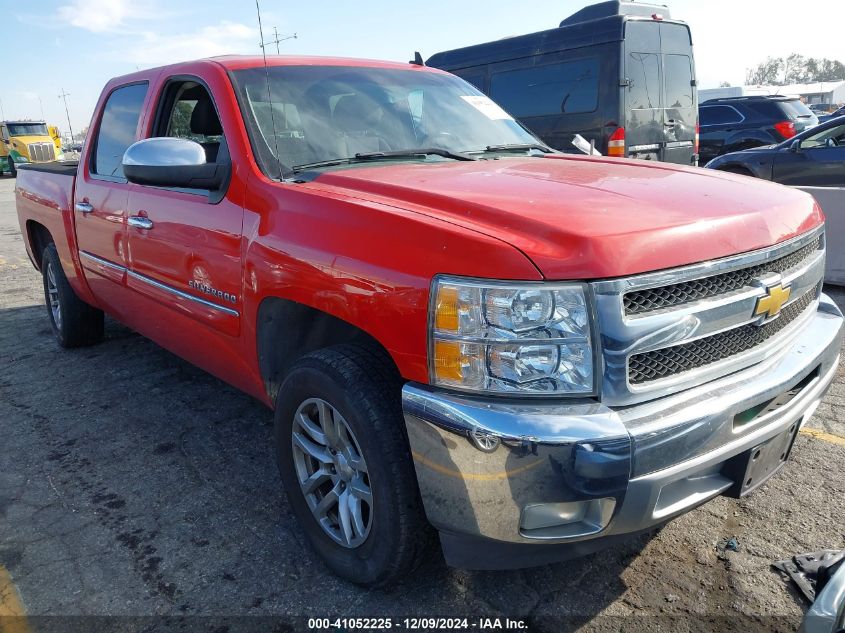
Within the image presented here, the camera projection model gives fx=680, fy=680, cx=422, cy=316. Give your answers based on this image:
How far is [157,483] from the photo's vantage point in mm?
Result: 3197

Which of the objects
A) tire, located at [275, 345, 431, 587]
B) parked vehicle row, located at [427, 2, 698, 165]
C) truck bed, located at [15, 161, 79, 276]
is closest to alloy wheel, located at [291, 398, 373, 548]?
tire, located at [275, 345, 431, 587]

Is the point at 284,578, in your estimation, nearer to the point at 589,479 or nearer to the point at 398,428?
the point at 398,428

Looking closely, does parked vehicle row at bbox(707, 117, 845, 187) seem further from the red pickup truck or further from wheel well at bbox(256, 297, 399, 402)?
wheel well at bbox(256, 297, 399, 402)

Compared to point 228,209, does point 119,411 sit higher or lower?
lower

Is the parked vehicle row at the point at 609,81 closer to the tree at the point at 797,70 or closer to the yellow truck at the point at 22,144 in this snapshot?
the yellow truck at the point at 22,144

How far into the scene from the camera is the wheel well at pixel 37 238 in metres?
5.34

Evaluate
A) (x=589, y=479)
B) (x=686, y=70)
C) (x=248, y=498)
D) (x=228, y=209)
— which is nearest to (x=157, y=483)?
(x=248, y=498)

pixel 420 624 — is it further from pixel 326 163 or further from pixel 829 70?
pixel 829 70

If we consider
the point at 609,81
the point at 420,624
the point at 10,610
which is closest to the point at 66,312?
the point at 10,610

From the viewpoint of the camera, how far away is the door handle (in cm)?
336

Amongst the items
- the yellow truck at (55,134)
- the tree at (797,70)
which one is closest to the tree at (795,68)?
the tree at (797,70)

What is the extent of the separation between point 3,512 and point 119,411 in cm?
110

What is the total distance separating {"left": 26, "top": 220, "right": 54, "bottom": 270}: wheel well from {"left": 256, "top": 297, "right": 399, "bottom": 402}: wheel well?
337cm

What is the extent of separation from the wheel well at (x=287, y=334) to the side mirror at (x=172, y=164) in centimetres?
62
